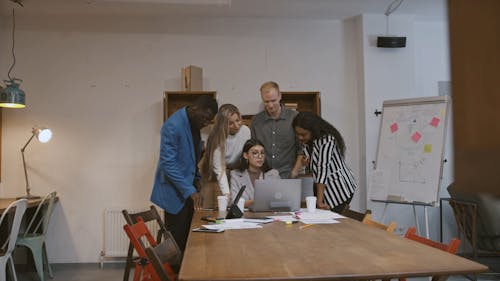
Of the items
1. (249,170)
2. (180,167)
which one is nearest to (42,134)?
(180,167)

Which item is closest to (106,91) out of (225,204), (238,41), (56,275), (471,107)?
(238,41)

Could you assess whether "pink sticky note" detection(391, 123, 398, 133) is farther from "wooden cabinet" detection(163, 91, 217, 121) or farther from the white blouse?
"wooden cabinet" detection(163, 91, 217, 121)

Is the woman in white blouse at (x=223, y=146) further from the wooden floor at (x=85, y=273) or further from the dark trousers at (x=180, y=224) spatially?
the wooden floor at (x=85, y=273)

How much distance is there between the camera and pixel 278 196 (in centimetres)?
264

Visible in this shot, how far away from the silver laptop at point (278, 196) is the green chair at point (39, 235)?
89.0 inches

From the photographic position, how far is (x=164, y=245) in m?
1.68

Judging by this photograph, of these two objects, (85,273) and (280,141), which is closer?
(280,141)

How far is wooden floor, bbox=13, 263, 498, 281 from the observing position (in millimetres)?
3955

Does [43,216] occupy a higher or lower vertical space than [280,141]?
lower

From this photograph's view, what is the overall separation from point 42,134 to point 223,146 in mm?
2063

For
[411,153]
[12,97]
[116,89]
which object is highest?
[116,89]

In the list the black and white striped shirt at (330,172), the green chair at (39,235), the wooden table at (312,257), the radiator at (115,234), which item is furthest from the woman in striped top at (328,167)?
the green chair at (39,235)

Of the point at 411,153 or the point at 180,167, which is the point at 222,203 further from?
the point at 411,153

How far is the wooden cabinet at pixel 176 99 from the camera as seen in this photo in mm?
4297
